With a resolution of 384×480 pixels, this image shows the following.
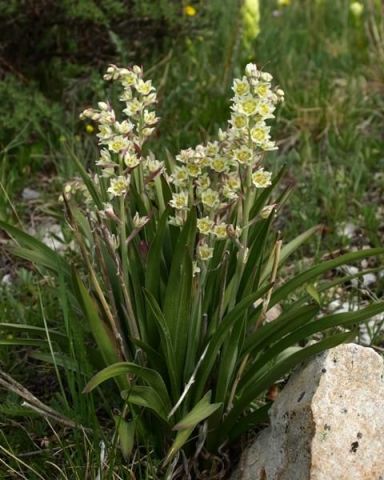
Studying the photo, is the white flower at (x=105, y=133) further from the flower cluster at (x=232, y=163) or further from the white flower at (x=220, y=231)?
the white flower at (x=220, y=231)

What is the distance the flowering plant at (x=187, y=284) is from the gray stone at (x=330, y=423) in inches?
2.7

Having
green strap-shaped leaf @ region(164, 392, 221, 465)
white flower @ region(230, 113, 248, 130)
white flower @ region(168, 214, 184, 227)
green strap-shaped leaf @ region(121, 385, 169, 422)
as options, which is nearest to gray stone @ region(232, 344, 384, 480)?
green strap-shaped leaf @ region(164, 392, 221, 465)

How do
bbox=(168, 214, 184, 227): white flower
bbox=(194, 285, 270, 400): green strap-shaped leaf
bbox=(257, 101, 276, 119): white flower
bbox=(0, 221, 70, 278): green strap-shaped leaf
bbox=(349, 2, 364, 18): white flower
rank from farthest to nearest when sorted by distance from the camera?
bbox=(349, 2, 364, 18): white flower, bbox=(0, 221, 70, 278): green strap-shaped leaf, bbox=(168, 214, 184, 227): white flower, bbox=(194, 285, 270, 400): green strap-shaped leaf, bbox=(257, 101, 276, 119): white flower

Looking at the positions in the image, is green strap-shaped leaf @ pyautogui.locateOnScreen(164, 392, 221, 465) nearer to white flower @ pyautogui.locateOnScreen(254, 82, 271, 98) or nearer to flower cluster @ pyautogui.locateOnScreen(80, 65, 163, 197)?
Answer: flower cluster @ pyautogui.locateOnScreen(80, 65, 163, 197)

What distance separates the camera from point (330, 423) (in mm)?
2146

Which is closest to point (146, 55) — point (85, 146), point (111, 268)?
point (85, 146)

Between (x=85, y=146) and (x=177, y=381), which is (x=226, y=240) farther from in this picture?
(x=85, y=146)

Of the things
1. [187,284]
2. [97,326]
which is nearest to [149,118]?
[187,284]

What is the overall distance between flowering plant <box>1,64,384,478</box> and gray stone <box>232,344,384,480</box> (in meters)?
0.07

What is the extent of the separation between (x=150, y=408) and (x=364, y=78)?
297cm

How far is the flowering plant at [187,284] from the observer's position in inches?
85.3

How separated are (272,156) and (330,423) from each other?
204 centimetres

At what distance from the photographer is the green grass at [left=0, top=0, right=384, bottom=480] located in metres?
2.61

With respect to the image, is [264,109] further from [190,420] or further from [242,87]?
[190,420]
